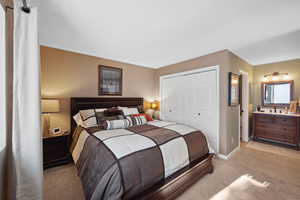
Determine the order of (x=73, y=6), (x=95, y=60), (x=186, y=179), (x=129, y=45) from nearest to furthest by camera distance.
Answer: (x=73, y=6)
(x=186, y=179)
(x=129, y=45)
(x=95, y=60)

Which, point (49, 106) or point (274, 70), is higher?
point (274, 70)

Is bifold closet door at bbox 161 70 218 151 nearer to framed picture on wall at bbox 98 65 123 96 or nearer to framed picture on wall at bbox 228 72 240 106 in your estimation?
framed picture on wall at bbox 228 72 240 106

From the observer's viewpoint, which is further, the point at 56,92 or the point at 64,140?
the point at 56,92

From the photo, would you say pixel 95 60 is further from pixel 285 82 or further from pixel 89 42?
pixel 285 82

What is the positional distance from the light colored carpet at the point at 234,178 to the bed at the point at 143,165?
0.18 metres

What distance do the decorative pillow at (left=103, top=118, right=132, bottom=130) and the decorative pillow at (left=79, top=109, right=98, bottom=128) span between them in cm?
35

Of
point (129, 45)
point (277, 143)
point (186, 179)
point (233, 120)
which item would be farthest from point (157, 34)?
Result: point (277, 143)

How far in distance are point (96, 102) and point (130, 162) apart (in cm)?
215

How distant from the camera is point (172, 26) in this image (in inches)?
72.1

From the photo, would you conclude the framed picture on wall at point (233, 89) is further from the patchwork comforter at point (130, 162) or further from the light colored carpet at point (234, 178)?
the patchwork comforter at point (130, 162)

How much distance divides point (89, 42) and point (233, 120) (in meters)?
3.47

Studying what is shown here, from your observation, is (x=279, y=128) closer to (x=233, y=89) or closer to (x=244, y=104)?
(x=244, y=104)

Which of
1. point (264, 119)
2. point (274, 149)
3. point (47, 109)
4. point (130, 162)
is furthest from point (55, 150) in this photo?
point (264, 119)

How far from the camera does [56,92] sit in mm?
2570
